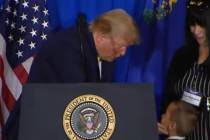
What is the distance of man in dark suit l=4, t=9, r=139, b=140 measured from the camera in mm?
1578

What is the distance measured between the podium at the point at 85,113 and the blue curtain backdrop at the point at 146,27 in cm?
112

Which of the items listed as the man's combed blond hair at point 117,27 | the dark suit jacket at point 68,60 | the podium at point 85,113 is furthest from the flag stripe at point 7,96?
the podium at point 85,113

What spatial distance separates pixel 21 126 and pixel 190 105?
1097mm

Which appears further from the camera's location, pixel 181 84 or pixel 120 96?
pixel 181 84

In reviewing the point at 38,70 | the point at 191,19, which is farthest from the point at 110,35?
the point at 191,19

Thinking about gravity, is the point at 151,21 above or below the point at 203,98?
above

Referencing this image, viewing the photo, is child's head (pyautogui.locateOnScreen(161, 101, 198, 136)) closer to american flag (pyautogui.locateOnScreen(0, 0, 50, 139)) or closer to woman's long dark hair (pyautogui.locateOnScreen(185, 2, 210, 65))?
woman's long dark hair (pyautogui.locateOnScreen(185, 2, 210, 65))

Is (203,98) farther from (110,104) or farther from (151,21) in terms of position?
(110,104)

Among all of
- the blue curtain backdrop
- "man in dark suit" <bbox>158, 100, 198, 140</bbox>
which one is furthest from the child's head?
the blue curtain backdrop

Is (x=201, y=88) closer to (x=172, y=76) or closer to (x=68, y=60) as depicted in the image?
(x=172, y=76)

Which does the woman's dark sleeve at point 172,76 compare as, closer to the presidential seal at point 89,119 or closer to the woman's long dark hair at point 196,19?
the woman's long dark hair at point 196,19

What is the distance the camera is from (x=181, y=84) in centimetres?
211

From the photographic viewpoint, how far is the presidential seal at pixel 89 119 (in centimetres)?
116

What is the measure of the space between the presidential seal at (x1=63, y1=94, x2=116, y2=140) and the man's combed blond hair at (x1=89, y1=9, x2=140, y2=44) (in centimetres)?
46
